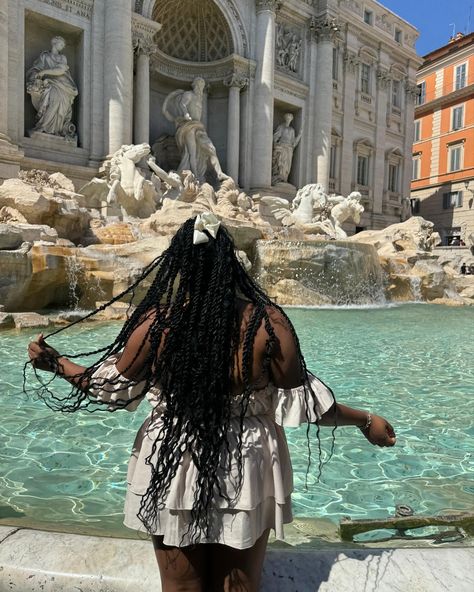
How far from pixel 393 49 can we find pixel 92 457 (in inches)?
1048

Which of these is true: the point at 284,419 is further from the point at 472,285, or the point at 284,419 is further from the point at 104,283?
the point at 472,285

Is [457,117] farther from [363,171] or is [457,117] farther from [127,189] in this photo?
[127,189]

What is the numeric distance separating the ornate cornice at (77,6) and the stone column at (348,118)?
12.3 m

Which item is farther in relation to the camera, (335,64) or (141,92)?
(335,64)

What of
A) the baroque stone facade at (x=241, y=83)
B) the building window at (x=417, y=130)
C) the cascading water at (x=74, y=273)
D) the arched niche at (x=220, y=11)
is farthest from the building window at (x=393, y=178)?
the cascading water at (x=74, y=273)

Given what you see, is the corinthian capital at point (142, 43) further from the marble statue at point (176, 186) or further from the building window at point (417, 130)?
the building window at point (417, 130)

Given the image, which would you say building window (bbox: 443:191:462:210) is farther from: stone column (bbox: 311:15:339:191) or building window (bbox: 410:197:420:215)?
stone column (bbox: 311:15:339:191)

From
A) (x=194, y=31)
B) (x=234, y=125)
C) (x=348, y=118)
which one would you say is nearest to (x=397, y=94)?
(x=348, y=118)

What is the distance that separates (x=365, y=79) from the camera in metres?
23.5

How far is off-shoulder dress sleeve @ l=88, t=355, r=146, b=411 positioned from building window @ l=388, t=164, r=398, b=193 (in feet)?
85.5

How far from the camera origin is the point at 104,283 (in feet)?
26.1

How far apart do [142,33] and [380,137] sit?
1354 cm

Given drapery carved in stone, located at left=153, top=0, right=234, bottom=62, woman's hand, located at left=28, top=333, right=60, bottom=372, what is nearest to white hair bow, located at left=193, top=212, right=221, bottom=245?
woman's hand, located at left=28, top=333, right=60, bottom=372

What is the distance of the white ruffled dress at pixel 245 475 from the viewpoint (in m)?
1.22
